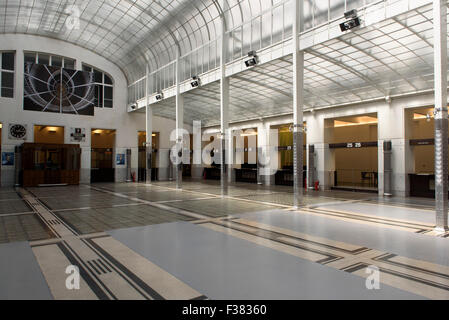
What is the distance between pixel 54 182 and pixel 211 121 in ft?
56.2

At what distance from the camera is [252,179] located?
1166 inches

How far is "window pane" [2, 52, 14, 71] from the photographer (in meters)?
26.2

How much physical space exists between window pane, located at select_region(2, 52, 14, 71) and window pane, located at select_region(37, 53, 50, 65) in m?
2.06

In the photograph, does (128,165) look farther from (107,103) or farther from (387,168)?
(387,168)

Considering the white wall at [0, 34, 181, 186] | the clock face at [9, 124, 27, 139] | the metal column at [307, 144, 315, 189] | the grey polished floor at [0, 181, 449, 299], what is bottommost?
the grey polished floor at [0, 181, 449, 299]

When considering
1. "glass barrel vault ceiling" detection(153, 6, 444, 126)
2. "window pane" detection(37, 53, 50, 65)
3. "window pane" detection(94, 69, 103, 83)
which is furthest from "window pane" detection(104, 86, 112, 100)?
"glass barrel vault ceiling" detection(153, 6, 444, 126)

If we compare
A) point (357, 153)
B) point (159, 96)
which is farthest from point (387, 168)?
point (159, 96)

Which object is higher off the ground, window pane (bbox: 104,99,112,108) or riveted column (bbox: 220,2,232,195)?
window pane (bbox: 104,99,112,108)

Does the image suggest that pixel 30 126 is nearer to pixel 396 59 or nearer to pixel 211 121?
pixel 211 121

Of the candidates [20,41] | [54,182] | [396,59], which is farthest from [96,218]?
[20,41]

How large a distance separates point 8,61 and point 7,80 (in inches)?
67.2

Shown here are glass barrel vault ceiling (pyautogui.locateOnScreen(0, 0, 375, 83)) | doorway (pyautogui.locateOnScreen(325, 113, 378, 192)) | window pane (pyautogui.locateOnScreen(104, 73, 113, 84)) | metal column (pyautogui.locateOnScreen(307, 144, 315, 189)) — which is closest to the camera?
glass barrel vault ceiling (pyautogui.locateOnScreen(0, 0, 375, 83))

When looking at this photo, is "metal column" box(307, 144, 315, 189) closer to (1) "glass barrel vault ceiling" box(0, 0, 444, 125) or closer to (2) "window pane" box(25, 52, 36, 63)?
(1) "glass barrel vault ceiling" box(0, 0, 444, 125)
